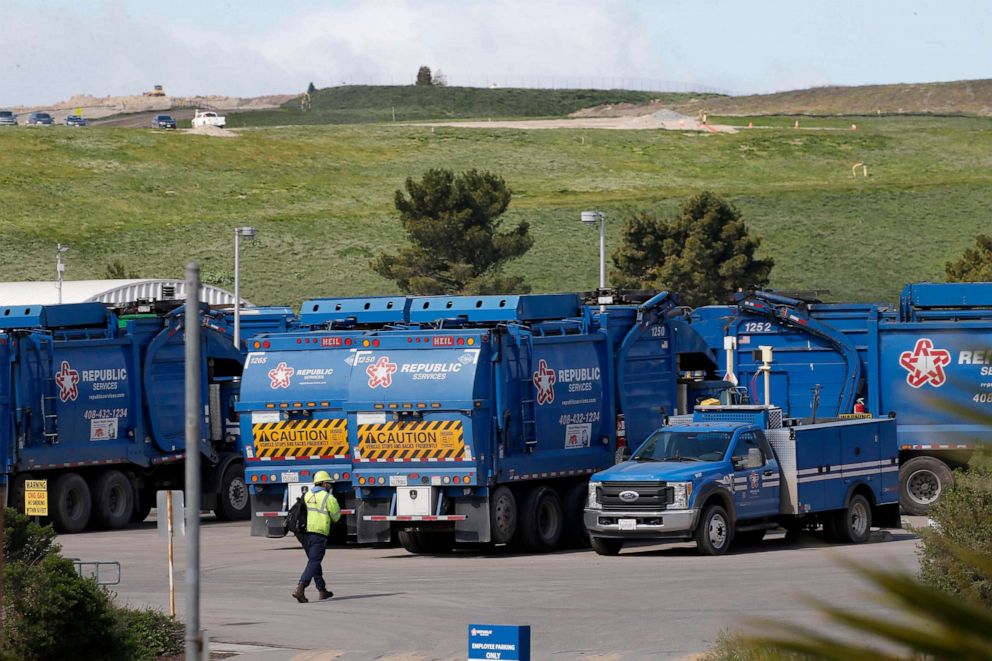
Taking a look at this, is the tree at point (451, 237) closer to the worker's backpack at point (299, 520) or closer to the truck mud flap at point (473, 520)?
the truck mud flap at point (473, 520)

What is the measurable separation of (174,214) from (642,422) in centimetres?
7543

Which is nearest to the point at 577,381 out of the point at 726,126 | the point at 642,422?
the point at 642,422

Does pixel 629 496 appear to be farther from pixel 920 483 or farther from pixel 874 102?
pixel 874 102

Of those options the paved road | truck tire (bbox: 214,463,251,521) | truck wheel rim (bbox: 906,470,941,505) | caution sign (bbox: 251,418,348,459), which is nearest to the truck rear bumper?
the paved road

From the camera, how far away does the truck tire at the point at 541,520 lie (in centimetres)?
2414

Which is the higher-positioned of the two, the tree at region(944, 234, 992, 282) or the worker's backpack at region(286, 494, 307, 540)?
the tree at region(944, 234, 992, 282)

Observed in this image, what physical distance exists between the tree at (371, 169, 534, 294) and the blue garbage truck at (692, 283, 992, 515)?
36579 mm

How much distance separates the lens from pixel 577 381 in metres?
25.1

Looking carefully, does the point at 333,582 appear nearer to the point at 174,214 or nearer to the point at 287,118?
the point at 174,214

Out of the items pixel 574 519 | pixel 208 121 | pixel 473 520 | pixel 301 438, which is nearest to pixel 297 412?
pixel 301 438

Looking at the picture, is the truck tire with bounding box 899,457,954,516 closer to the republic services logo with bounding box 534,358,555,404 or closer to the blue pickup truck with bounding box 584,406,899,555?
the blue pickup truck with bounding box 584,406,899,555

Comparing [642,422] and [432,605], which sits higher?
[642,422]

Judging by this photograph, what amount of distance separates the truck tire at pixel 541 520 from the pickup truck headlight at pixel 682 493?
102 inches

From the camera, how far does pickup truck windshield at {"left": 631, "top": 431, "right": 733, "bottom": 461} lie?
76.5ft
